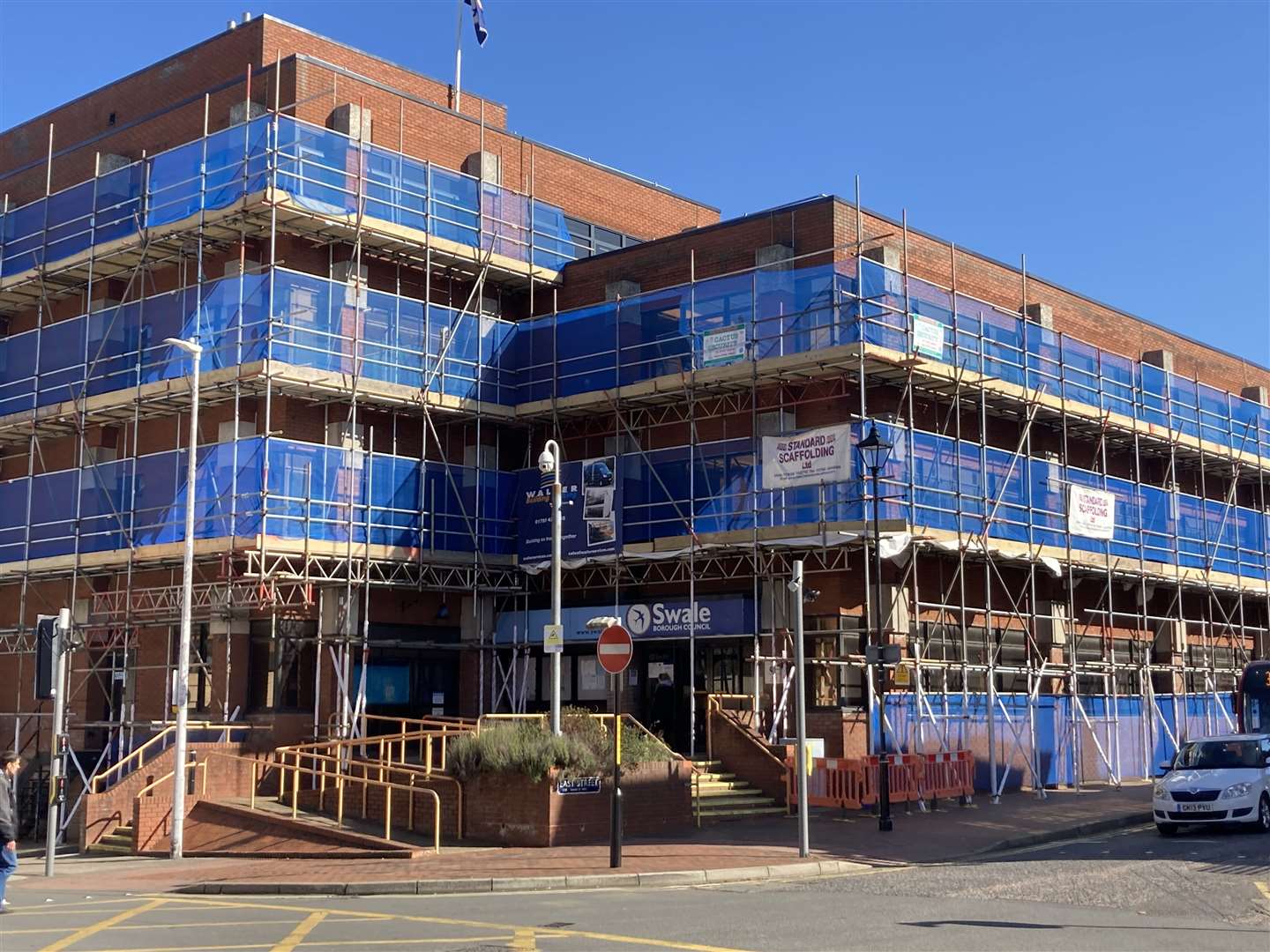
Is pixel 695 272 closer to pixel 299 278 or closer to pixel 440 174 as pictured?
pixel 440 174

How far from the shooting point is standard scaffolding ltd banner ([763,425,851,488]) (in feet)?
87.9

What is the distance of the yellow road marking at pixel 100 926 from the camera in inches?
511

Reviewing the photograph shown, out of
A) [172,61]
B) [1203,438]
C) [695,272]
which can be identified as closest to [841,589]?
[695,272]

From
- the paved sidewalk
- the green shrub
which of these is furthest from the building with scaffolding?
the green shrub

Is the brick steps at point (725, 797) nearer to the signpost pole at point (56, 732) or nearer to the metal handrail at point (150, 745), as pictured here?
the metal handrail at point (150, 745)

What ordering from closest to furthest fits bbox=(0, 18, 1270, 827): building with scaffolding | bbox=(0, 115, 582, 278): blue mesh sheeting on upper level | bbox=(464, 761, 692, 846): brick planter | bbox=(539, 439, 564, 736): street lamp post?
bbox=(464, 761, 692, 846): brick planter
bbox=(539, 439, 564, 736): street lamp post
bbox=(0, 18, 1270, 827): building with scaffolding
bbox=(0, 115, 582, 278): blue mesh sheeting on upper level

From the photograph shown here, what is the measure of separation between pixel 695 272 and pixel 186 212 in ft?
36.8

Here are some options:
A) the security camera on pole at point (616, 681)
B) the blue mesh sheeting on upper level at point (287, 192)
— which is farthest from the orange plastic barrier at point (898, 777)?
the blue mesh sheeting on upper level at point (287, 192)

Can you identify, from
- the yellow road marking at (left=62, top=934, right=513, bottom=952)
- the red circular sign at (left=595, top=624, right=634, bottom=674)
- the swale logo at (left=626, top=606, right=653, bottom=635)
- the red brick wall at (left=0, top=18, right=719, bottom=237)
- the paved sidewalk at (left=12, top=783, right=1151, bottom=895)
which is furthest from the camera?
the red brick wall at (left=0, top=18, right=719, bottom=237)

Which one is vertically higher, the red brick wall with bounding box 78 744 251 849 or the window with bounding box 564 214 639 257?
the window with bounding box 564 214 639 257

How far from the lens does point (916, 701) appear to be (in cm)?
2617

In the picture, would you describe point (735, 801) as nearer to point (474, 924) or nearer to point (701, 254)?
point (474, 924)

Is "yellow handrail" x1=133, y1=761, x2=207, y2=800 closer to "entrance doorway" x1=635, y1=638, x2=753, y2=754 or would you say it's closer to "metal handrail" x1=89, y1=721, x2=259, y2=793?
"metal handrail" x1=89, y1=721, x2=259, y2=793

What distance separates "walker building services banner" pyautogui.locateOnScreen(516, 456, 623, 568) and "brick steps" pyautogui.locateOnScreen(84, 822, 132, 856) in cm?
995
